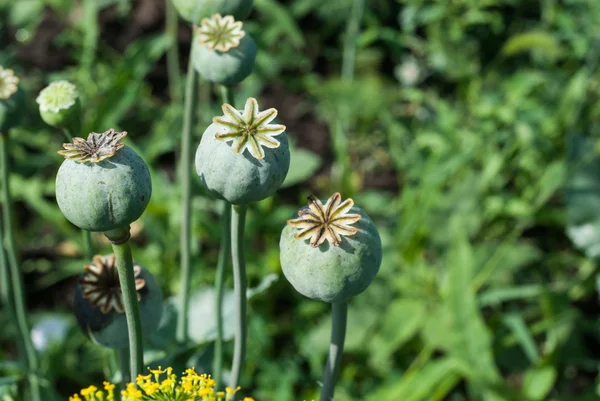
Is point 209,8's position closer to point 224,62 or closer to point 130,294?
point 224,62

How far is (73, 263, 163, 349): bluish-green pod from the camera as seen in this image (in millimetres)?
997

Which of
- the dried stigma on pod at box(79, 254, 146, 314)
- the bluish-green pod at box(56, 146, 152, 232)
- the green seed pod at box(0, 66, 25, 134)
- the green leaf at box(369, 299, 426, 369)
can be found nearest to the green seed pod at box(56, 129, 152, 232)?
the bluish-green pod at box(56, 146, 152, 232)

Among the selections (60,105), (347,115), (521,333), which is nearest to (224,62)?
(60,105)

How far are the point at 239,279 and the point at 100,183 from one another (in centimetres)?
23

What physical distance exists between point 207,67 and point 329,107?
1.48 meters

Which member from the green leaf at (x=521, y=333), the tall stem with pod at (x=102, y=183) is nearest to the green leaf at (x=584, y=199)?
the green leaf at (x=521, y=333)

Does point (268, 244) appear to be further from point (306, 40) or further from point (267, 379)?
point (306, 40)

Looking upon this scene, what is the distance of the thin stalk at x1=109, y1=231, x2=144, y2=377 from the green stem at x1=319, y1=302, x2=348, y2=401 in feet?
0.78

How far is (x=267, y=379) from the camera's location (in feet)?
6.52

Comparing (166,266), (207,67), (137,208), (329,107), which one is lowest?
(137,208)

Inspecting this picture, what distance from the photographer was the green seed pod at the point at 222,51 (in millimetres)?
1015

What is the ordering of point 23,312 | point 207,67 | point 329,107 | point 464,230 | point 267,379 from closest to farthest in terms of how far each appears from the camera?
point 207,67 < point 23,312 < point 267,379 < point 464,230 < point 329,107

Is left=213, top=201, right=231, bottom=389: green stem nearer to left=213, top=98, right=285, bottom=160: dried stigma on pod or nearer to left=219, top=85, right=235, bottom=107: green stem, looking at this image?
left=219, top=85, right=235, bottom=107: green stem

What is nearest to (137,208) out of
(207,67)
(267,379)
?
(207,67)
